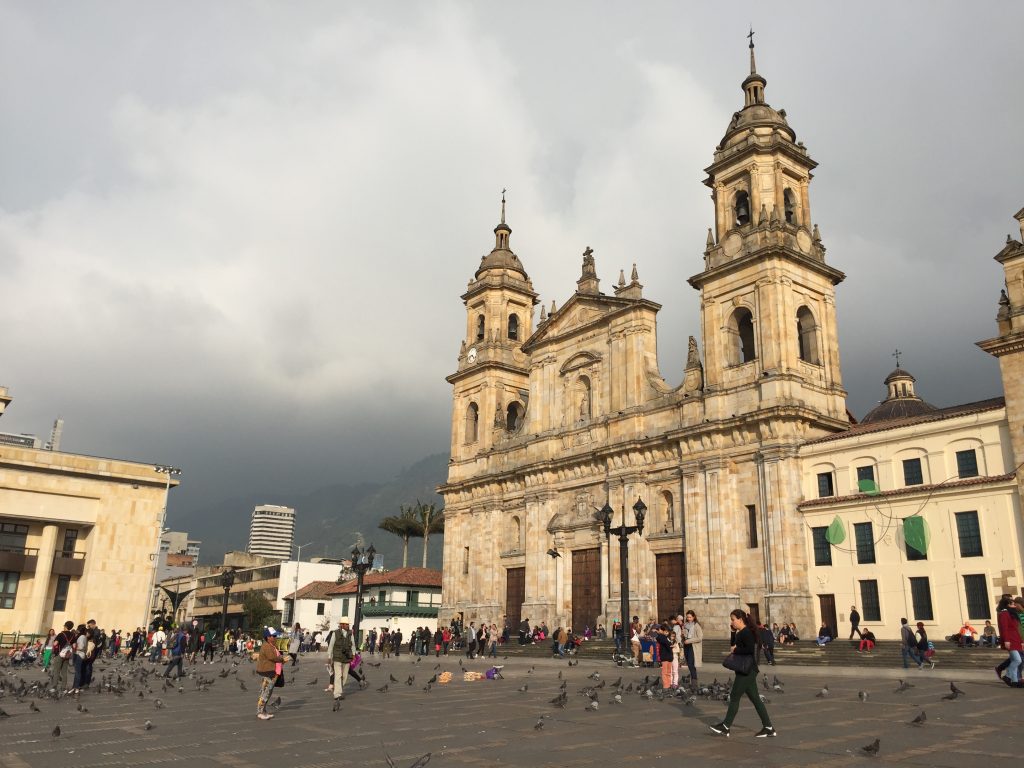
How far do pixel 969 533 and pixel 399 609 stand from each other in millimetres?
43747

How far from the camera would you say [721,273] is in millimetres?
39438

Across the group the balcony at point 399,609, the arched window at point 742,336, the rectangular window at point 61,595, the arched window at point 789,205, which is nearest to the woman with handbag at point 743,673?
the arched window at point 742,336

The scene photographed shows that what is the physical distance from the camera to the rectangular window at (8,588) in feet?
149

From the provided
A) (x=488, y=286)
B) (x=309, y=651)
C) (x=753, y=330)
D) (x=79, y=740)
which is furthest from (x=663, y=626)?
(x=488, y=286)

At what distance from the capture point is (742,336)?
41.1 meters

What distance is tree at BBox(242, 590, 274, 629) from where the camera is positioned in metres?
80.9

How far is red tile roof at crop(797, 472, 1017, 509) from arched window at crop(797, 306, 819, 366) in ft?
23.9

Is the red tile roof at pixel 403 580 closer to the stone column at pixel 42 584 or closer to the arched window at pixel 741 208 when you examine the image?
the stone column at pixel 42 584

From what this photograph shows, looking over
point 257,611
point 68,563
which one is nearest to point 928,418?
point 68,563

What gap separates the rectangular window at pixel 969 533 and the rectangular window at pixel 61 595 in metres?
45.8

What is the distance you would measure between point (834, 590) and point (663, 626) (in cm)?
1773

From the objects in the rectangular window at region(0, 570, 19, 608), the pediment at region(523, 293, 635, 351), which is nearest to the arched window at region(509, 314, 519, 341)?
the pediment at region(523, 293, 635, 351)

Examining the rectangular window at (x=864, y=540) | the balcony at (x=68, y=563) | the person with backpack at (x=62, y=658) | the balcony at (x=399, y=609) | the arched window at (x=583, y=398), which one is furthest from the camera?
the balcony at (x=399, y=609)

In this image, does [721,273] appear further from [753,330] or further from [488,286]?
[488,286]
